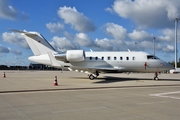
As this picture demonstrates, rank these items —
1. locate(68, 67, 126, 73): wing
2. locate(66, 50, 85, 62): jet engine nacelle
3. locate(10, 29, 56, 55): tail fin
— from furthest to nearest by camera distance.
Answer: locate(10, 29, 56, 55): tail fin
locate(66, 50, 85, 62): jet engine nacelle
locate(68, 67, 126, 73): wing

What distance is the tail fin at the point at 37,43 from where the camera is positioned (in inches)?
945

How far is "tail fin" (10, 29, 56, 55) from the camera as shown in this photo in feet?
78.8

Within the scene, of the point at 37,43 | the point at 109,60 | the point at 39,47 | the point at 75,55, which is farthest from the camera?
the point at 39,47

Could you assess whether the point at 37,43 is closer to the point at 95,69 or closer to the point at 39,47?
the point at 39,47

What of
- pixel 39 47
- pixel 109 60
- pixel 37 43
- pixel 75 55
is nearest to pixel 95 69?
pixel 75 55

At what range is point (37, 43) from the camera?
2431cm

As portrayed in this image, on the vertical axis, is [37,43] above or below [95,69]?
above

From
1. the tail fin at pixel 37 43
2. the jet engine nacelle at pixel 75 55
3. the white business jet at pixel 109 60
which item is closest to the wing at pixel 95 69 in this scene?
the white business jet at pixel 109 60

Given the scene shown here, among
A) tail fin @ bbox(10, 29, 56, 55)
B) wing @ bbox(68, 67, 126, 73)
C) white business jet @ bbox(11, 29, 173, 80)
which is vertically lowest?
wing @ bbox(68, 67, 126, 73)

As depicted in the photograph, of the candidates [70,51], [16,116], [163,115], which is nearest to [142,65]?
[70,51]

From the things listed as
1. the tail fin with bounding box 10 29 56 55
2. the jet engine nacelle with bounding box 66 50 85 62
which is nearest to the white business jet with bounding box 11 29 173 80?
the tail fin with bounding box 10 29 56 55

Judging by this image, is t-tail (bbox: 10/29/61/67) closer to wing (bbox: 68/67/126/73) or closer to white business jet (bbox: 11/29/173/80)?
white business jet (bbox: 11/29/173/80)

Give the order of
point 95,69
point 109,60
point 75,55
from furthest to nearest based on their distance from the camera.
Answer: point 109,60 → point 75,55 → point 95,69

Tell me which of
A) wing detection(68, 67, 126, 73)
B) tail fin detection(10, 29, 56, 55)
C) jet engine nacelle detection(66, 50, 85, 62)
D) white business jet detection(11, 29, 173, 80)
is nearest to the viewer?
wing detection(68, 67, 126, 73)
